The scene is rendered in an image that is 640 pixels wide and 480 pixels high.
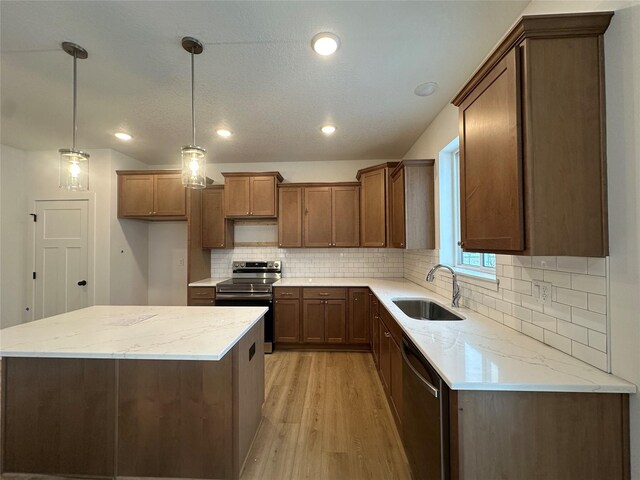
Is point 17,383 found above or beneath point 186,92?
beneath

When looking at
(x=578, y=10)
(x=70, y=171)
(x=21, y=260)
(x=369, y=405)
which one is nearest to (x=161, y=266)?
(x=21, y=260)

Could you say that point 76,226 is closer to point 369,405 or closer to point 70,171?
point 70,171

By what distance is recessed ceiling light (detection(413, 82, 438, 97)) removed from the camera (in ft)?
6.90

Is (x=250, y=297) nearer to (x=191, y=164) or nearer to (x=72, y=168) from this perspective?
(x=191, y=164)

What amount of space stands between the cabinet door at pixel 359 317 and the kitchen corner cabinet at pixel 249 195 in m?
1.65

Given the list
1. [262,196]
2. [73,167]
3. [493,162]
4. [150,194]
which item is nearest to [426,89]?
[493,162]

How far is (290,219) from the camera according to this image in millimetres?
3818

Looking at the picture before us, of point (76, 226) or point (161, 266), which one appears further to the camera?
point (161, 266)

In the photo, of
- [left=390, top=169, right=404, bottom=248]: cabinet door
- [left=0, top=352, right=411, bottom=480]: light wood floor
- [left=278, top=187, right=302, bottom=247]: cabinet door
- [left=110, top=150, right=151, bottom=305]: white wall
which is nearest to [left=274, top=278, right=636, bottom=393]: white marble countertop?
[left=0, top=352, right=411, bottom=480]: light wood floor

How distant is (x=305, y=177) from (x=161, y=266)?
2.70 metres

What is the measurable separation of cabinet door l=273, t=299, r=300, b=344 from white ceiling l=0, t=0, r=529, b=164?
2142 mm

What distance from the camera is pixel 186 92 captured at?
2217 mm

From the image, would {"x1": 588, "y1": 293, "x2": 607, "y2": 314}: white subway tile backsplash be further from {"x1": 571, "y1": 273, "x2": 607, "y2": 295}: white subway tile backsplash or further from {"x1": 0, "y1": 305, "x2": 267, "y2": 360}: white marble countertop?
{"x1": 0, "y1": 305, "x2": 267, "y2": 360}: white marble countertop

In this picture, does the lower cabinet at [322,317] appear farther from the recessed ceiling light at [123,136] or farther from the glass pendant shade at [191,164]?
the recessed ceiling light at [123,136]
